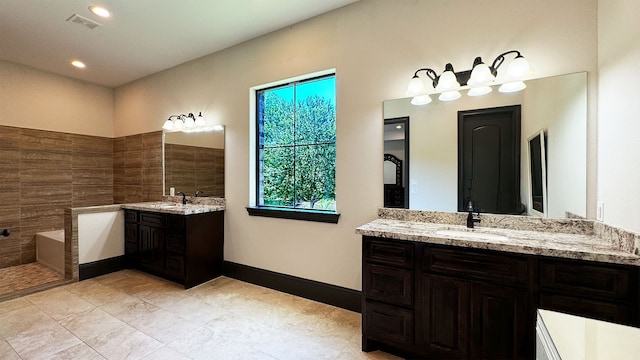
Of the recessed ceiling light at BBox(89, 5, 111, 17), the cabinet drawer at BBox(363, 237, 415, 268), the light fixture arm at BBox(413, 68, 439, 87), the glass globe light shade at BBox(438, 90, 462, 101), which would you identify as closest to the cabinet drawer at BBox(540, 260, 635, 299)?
the cabinet drawer at BBox(363, 237, 415, 268)

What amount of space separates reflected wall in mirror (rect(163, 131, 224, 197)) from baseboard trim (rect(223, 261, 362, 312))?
3.32 feet

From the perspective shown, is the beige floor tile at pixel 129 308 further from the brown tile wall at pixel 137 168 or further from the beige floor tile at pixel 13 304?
the brown tile wall at pixel 137 168

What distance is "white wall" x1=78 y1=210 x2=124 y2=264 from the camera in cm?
356

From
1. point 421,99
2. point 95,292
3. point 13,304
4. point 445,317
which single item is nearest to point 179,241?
point 95,292

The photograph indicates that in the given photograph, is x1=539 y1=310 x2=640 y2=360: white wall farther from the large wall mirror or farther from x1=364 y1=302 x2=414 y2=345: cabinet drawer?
the large wall mirror

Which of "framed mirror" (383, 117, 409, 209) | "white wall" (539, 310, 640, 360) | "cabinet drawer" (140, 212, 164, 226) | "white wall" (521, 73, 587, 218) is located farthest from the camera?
"cabinet drawer" (140, 212, 164, 226)

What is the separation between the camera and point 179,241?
327 centimetres

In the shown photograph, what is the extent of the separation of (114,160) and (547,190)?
244 inches

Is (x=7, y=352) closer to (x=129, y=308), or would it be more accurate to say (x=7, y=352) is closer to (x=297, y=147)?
(x=129, y=308)

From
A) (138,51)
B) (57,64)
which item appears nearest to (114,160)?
(57,64)

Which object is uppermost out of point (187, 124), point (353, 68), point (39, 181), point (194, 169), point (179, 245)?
point (353, 68)

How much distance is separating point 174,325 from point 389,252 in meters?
1.95

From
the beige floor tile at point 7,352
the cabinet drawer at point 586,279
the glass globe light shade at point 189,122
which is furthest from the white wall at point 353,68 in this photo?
the beige floor tile at point 7,352

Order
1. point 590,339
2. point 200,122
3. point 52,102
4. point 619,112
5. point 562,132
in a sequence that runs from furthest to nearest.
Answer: point 52,102
point 200,122
point 562,132
point 619,112
point 590,339
